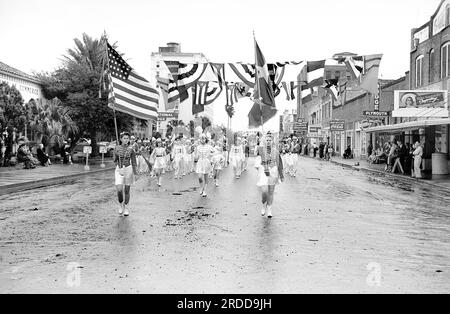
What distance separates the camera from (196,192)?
1633cm

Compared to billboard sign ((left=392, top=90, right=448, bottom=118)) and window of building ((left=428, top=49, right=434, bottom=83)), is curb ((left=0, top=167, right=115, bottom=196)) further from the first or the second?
window of building ((left=428, top=49, right=434, bottom=83))

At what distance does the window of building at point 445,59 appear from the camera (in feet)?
102

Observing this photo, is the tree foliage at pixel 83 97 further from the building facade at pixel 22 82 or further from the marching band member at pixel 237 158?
the marching band member at pixel 237 158

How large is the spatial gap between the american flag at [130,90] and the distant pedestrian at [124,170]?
2862 mm

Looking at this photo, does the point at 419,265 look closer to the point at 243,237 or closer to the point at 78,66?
the point at 243,237

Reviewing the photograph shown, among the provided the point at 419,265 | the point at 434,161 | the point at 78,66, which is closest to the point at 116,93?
the point at 419,265

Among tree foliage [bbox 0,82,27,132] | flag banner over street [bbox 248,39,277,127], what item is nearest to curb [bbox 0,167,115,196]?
tree foliage [bbox 0,82,27,132]

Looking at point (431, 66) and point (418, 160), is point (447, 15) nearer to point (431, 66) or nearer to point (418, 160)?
point (431, 66)

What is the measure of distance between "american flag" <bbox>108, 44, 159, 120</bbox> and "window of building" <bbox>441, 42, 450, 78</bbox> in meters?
23.2

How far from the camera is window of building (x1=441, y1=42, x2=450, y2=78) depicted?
31.0m

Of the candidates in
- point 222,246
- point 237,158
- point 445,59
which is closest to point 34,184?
point 237,158

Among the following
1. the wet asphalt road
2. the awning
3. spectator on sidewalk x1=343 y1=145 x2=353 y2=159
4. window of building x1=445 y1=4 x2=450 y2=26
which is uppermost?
window of building x1=445 y1=4 x2=450 y2=26

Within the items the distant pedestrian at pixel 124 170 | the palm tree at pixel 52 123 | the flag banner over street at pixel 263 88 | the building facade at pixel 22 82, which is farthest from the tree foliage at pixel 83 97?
the distant pedestrian at pixel 124 170

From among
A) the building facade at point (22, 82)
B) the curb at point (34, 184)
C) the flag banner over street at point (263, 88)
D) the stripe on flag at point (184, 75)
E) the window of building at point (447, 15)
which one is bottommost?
the curb at point (34, 184)
